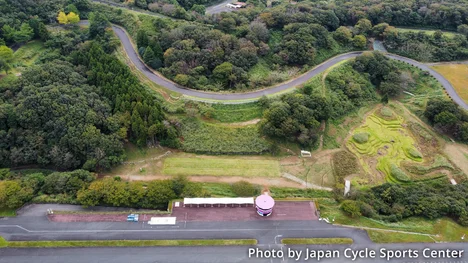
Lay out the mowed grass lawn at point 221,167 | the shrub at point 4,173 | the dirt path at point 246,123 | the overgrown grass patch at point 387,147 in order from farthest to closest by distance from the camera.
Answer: the dirt path at point 246,123, the overgrown grass patch at point 387,147, the mowed grass lawn at point 221,167, the shrub at point 4,173

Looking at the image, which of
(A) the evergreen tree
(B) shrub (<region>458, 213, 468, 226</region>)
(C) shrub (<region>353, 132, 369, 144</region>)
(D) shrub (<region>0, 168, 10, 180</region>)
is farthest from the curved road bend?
(B) shrub (<region>458, 213, 468, 226</region>)

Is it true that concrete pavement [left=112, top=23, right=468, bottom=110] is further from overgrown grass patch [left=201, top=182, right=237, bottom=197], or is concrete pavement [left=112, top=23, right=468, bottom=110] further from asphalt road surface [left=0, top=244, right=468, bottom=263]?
asphalt road surface [left=0, top=244, right=468, bottom=263]

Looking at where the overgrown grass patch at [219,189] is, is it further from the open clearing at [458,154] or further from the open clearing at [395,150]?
the open clearing at [458,154]

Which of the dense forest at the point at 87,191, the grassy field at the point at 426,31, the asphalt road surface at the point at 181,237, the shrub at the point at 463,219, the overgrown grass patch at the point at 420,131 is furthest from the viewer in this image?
the grassy field at the point at 426,31

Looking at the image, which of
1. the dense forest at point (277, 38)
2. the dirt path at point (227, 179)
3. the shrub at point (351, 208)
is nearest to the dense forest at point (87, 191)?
the dirt path at point (227, 179)

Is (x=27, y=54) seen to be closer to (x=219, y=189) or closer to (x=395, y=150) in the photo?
(x=219, y=189)

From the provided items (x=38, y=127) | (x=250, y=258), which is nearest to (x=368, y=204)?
(x=250, y=258)
